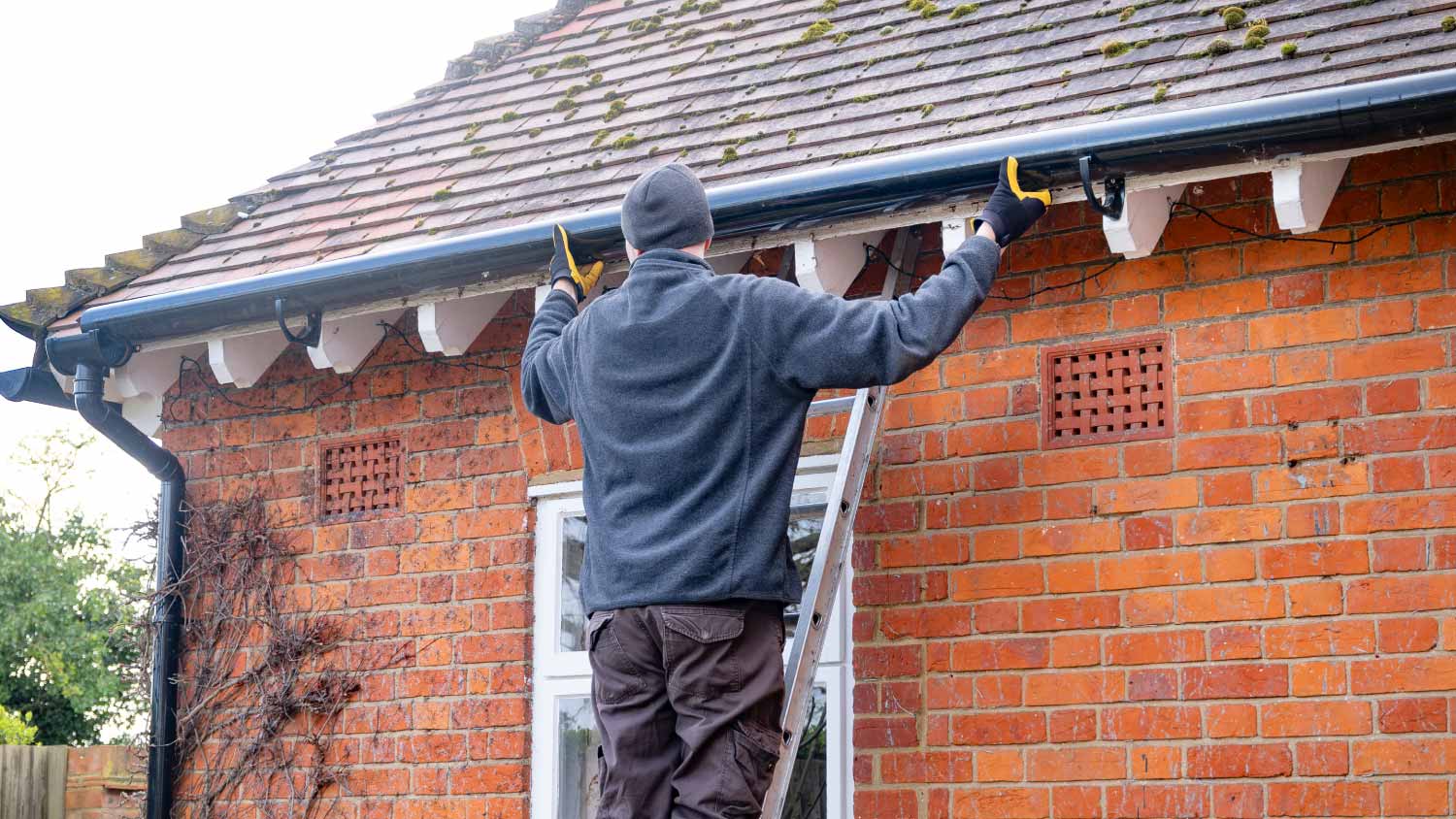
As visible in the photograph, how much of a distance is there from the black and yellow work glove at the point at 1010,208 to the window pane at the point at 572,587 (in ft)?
7.52

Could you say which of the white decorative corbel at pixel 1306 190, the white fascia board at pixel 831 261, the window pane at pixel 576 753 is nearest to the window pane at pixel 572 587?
the window pane at pixel 576 753

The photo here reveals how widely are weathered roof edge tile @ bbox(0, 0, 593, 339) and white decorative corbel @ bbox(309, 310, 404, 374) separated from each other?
106 cm

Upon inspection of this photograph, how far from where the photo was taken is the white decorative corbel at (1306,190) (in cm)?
434

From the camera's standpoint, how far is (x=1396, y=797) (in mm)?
4191

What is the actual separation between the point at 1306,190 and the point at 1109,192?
517mm

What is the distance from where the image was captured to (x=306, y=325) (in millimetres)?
6043

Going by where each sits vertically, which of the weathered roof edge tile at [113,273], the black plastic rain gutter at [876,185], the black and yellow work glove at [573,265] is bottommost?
the black and yellow work glove at [573,265]

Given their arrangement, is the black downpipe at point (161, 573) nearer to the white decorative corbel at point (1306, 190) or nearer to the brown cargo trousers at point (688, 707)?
the brown cargo trousers at point (688, 707)

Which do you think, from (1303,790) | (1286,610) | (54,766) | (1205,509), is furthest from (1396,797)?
(54,766)

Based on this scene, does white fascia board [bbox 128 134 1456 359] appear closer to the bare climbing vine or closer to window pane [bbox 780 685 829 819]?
the bare climbing vine

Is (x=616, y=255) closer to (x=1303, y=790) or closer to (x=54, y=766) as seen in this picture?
(x=1303, y=790)

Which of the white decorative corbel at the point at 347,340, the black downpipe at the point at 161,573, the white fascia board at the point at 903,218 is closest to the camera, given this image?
the white fascia board at the point at 903,218

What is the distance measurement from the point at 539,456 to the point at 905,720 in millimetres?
1710

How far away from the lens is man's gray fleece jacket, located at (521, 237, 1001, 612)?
3686 millimetres
